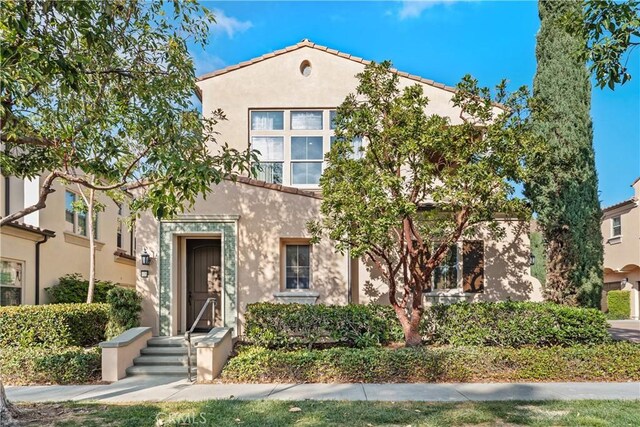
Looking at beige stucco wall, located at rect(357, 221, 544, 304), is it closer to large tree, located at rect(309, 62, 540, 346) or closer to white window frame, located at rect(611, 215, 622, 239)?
large tree, located at rect(309, 62, 540, 346)

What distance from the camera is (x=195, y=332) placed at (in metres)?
10.9

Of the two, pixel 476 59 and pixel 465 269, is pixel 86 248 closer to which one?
pixel 465 269

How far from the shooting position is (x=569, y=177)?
10047 mm

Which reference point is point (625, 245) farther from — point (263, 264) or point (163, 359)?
point (163, 359)

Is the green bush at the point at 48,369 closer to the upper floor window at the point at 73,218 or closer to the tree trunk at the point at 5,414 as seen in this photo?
the tree trunk at the point at 5,414

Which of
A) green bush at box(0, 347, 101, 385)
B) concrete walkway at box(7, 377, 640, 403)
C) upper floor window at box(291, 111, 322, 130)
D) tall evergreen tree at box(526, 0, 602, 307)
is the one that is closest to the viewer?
concrete walkway at box(7, 377, 640, 403)

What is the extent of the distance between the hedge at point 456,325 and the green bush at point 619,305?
16.8 m

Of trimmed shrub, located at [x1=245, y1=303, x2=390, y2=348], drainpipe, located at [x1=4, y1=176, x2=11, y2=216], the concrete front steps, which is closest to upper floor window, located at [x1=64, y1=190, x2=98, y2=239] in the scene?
drainpipe, located at [x1=4, y1=176, x2=11, y2=216]

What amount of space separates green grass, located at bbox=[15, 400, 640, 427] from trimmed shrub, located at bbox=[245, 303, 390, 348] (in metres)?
2.43

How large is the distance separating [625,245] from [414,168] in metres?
20.4

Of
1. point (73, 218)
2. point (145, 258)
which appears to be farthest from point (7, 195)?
point (145, 258)

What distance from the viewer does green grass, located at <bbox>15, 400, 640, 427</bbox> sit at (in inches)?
221

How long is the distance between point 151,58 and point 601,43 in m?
7.28

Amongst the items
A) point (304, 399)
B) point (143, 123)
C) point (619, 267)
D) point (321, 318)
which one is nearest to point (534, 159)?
point (321, 318)
